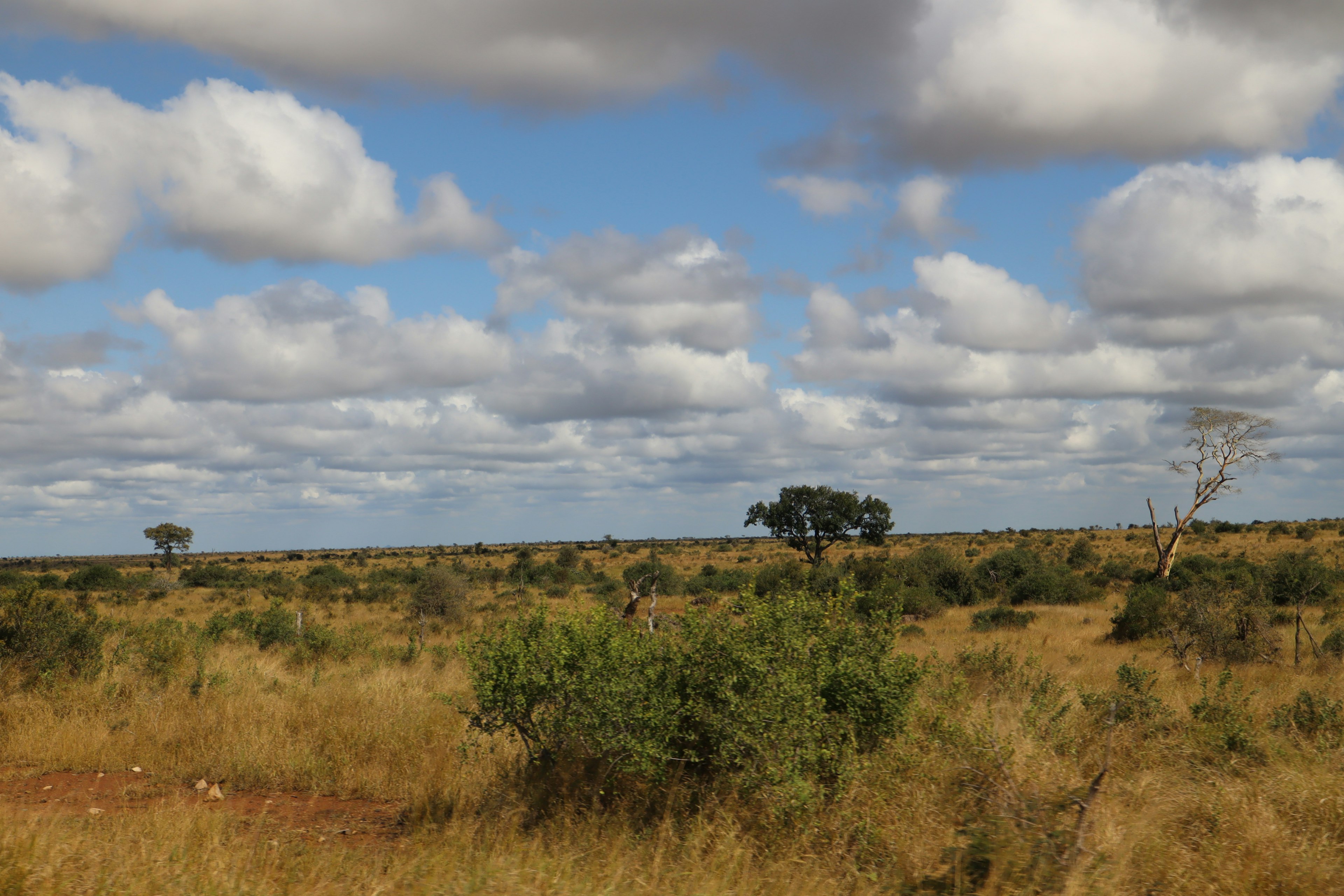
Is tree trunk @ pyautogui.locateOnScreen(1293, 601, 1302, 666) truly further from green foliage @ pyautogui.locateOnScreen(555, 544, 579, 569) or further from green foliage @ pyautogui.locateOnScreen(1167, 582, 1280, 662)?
green foliage @ pyautogui.locateOnScreen(555, 544, 579, 569)

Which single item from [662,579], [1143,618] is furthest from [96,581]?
[1143,618]

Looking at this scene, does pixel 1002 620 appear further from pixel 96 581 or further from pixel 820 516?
pixel 96 581

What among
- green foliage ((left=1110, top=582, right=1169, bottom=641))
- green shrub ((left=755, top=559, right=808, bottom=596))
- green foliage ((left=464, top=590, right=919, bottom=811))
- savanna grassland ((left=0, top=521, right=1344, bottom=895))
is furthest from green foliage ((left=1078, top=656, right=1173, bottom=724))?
green shrub ((left=755, top=559, right=808, bottom=596))

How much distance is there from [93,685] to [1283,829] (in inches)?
634

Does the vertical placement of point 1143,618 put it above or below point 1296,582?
below

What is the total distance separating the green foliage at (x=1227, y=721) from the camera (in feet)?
32.3

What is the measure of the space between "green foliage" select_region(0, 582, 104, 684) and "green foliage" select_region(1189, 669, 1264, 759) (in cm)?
1696

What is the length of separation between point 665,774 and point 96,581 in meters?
55.8

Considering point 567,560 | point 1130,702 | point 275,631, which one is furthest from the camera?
point 567,560

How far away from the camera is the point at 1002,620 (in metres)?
29.6

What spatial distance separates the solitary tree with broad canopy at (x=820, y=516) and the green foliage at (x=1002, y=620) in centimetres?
2647

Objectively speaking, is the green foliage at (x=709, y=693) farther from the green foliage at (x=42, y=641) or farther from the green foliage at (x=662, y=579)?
the green foliage at (x=662, y=579)

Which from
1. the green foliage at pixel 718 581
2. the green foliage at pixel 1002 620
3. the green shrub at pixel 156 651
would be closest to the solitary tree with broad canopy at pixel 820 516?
the green foliage at pixel 718 581

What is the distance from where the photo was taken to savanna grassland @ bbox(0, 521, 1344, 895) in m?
6.25
